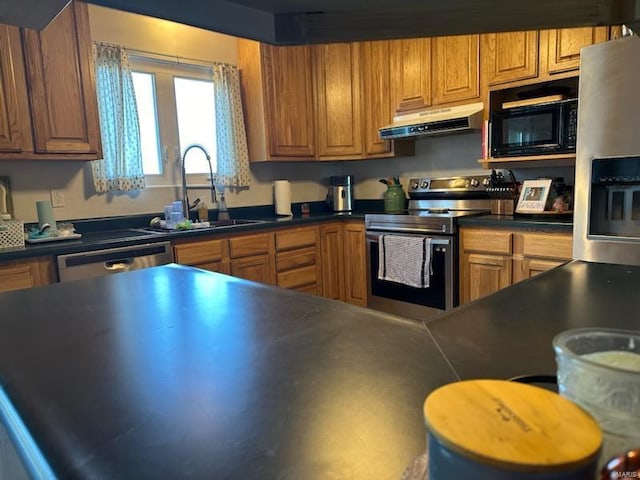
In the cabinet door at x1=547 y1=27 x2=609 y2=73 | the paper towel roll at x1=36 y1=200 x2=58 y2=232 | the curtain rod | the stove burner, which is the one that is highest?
the curtain rod

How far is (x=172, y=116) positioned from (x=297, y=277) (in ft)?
5.10

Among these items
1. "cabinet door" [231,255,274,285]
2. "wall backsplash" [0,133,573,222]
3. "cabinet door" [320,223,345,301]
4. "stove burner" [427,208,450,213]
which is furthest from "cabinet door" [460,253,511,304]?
"cabinet door" [231,255,274,285]

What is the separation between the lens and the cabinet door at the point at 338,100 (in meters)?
3.72

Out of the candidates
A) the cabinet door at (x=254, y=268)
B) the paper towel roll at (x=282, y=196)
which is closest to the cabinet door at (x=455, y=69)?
the paper towel roll at (x=282, y=196)

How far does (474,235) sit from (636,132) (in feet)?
3.44

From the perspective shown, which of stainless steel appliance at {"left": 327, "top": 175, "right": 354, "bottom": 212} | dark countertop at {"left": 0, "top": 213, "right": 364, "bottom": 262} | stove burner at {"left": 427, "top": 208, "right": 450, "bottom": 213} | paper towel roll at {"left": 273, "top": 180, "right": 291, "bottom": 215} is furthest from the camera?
stainless steel appliance at {"left": 327, "top": 175, "right": 354, "bottom": 212}

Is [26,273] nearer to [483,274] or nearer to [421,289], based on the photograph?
[421,289]

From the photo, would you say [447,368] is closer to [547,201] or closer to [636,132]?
[636,132]

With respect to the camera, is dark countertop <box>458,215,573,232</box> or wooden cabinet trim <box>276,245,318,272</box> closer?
dark countertop <box>458,215,573,232</box>

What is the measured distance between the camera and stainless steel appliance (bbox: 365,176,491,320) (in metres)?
2.96

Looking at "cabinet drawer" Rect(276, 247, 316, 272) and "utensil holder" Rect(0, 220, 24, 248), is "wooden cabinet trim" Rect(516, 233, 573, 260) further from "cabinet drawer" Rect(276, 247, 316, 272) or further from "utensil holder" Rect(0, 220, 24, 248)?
"utensil holder" Rect(0, 220, 24, 248)

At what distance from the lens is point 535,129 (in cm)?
273

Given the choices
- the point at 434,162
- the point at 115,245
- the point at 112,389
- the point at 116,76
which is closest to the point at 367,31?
the point at 112,389

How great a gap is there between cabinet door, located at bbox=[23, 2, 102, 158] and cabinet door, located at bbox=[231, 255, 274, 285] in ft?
3.60
